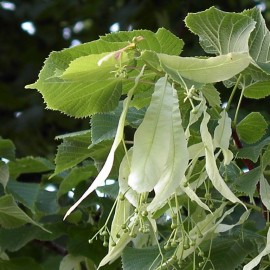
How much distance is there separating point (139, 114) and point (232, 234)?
0.28 m

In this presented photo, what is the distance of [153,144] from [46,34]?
8.61 feet

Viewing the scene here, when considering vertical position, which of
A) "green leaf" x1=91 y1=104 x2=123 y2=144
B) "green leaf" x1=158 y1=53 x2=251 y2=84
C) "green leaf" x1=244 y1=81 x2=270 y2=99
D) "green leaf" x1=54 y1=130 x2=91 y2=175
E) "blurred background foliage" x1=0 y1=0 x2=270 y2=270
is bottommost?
"blurred background foliage" x1=0 y1=0 x2=270 y2=270

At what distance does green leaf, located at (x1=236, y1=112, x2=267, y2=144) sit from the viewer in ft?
4.16

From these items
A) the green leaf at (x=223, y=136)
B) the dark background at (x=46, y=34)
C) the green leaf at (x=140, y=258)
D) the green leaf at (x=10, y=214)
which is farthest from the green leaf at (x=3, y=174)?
the dark background at (x=46, y=34)

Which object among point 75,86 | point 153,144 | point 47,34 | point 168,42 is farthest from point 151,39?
point 47,34

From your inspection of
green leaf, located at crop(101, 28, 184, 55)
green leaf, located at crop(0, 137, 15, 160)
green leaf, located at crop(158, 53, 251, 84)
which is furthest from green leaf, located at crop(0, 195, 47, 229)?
green leaf, located at crop(158, 53, 251, 84)

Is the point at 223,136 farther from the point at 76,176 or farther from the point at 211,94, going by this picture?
the point at 76,176

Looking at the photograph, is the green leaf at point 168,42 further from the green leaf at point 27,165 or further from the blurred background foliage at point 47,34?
the blurred background foliage at point 47,34

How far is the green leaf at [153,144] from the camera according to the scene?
0.96 metres

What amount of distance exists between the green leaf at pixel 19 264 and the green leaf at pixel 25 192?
136 millimetres

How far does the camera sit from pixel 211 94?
1.14 meters

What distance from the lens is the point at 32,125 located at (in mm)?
3203

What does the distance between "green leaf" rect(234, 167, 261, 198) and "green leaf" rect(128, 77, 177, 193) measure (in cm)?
23

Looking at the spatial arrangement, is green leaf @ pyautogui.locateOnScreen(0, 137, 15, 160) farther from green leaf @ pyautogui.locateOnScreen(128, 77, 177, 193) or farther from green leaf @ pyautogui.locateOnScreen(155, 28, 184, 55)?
green leaf @ pyautogui.locateOnScreen(128, 77, 177, 193)
